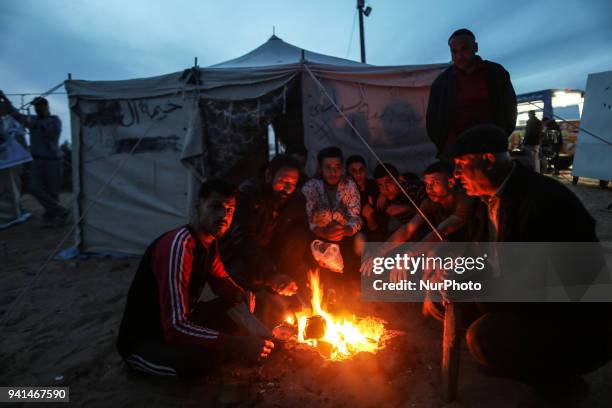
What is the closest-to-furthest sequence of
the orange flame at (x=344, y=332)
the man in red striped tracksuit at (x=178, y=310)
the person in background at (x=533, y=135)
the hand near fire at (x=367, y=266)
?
the man in red striped tracksuit at (x=178, y=310), the orange flame at (x=344, y=332), the hand near fire at (x=367, y=266), the person in background at (x=533, y=135)

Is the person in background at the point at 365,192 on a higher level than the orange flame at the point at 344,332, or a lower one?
higher

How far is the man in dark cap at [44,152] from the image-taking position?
6.38m

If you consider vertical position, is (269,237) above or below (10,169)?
below

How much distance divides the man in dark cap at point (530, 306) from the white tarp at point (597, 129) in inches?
315

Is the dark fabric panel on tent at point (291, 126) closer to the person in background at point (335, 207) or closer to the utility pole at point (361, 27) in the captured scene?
the person in background at point (335, 207)

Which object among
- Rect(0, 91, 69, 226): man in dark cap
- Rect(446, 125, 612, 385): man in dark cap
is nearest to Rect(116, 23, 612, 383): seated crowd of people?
Rect(446, 125, 612, 385): man in dark cap

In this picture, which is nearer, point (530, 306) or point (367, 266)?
point (530, 306)

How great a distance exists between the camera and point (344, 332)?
280 centimetres

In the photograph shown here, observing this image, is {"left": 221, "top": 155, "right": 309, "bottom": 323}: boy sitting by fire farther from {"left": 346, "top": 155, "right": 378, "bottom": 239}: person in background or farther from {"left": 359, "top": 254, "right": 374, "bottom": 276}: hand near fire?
{"left": 346, "top": 155, "right": 378, "bottom": 239}: person in background

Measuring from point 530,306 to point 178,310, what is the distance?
1890 millimetres

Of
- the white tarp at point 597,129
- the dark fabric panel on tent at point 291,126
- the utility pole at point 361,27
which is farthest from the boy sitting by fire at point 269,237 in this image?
the utility pole at point 361,27

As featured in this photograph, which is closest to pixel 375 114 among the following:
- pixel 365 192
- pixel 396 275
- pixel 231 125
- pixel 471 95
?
pixel 365 192

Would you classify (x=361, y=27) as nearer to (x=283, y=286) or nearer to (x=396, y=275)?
(x=396, y=275)

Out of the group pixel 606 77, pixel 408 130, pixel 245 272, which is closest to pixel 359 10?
pixel 606 77
